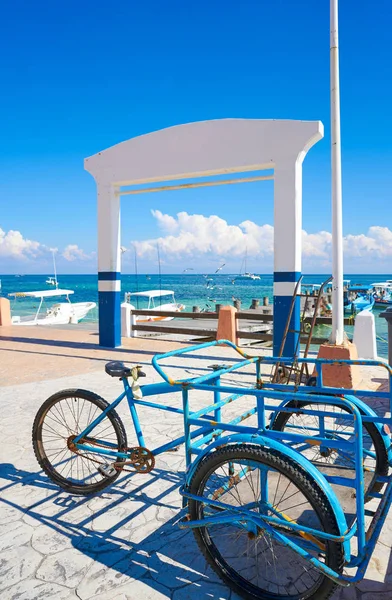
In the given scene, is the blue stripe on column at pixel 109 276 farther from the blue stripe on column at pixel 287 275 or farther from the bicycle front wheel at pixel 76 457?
the bicycle front wheel at pixel 76 457

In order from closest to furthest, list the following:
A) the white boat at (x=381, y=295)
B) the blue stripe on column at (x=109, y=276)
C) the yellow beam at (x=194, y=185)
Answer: the yellow beam at (x=194, y=185) → the blue stripe on column at (x=109, y=276) → the white boat at (x=381, y=295)

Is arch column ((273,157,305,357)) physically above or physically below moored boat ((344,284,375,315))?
above

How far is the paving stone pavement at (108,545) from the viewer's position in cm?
257

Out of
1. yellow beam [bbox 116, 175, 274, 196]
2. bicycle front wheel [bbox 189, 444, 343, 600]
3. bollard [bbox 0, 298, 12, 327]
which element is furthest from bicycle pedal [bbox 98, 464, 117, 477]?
bollard [bbox 0, 298, 12, 327]

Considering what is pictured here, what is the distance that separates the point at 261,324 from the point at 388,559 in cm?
2063

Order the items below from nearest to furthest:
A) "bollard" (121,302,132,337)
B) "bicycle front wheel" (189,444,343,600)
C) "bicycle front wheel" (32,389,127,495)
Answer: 1. "bicycle front wheel" (189,444,343,600)
2. "bicycle front wheel" (32,389,127,495)
3. "bollard" (121,302,132,337)

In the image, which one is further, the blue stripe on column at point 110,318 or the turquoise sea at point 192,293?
the turquoise sea at point 192,293

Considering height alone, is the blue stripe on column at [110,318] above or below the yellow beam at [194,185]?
below

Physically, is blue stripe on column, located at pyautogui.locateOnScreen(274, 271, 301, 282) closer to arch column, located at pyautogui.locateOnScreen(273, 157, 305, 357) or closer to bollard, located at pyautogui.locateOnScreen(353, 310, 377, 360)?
arch column, located at pyautogui.locateOnScreen(273, 157, 305, 357)

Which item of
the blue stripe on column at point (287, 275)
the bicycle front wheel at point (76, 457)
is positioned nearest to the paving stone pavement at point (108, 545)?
the bicycle front wheel at point (76, 457)

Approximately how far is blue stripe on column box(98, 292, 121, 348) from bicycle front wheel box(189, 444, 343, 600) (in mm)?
7868

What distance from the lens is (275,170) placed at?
8.48m

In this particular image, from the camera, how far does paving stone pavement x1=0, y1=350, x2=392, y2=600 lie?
8.42 ft

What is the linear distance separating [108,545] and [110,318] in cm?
805
